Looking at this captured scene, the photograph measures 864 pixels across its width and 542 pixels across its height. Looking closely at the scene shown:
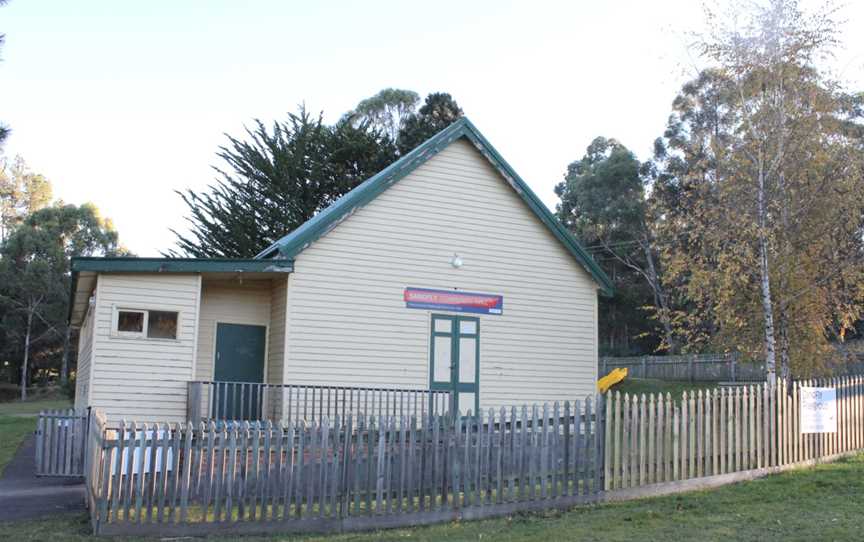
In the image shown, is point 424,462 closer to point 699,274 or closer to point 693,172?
point 699,274

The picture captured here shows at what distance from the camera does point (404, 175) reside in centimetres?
1836

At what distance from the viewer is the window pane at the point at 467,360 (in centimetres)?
1856

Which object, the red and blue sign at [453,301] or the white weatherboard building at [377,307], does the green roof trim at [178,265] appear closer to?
the white weatherboard building at [377,307]

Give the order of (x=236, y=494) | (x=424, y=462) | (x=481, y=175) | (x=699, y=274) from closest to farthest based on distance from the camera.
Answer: (x=236, y=494) < (x=424, y=462) < (x=699, y=274) < (x=481, y=175)

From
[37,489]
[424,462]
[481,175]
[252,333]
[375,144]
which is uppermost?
[375,144]

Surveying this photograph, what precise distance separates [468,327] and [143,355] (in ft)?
22.8

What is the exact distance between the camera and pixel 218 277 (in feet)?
57.2

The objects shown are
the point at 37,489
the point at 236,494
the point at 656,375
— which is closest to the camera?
the point at 236,494

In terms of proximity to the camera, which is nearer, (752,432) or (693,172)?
(752,432)

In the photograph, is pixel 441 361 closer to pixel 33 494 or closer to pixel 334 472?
pixel 334 472

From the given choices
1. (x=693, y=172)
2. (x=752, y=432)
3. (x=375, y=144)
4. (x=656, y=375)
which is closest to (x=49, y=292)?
(x=375, y=144)

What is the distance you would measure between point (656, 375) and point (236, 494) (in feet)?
105

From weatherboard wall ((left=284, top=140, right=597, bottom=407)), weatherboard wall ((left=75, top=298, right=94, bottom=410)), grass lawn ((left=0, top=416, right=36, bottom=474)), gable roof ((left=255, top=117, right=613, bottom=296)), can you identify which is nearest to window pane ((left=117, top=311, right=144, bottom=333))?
weatherboard wall ((left=75, top=298, right=94, bottom=410))

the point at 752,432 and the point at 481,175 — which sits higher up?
the point at 481,175
